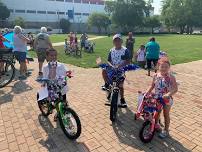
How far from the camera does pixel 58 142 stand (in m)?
5.04

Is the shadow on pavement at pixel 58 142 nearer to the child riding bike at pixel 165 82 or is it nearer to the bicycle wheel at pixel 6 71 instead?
the child riding bike at pixel 165 82

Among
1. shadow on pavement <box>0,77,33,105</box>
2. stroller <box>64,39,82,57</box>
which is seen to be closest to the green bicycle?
shadow on pavement <box>0,77,33,105</box>

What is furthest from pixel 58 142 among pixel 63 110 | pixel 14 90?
pixel 14 90

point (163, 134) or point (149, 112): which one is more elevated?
point (149, 112)

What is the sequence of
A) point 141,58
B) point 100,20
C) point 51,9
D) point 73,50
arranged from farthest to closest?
point 51,9, point 100,20, point 73,50, point 141,58

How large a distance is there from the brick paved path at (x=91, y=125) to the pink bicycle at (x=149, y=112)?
189 mm

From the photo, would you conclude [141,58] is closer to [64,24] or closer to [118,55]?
[118,55]

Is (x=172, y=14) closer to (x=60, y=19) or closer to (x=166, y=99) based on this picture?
(x=60, y=19)

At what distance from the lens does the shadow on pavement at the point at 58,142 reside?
481 centimetres

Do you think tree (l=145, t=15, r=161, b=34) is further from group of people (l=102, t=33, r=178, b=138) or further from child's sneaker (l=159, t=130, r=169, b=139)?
child's sneaker (l=159, t=130, r=169, b=139)

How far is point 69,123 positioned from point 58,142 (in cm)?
43

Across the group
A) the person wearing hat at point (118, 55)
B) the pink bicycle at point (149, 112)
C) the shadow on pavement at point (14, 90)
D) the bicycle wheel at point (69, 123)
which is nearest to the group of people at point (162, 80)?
the person wearing hat at point (118, 55)

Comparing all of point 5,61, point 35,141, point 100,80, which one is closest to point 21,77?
point 5,61

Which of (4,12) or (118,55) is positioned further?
(4,12)
